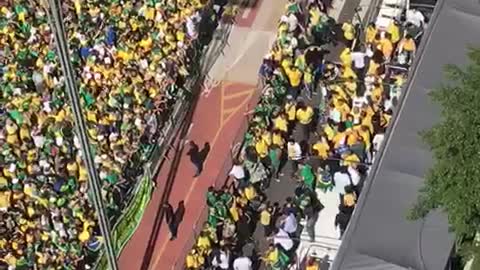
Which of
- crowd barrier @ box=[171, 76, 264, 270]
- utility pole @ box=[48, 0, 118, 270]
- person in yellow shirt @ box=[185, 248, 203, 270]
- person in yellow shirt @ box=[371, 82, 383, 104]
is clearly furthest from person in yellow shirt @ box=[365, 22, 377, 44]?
utility pole @ box=[48, 0, 118, 270]

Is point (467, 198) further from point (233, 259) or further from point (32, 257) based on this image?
point (32, 257)

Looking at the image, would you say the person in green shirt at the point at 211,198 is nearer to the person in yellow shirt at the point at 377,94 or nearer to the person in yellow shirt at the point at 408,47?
the person in yellow shirt at the point at 377,94

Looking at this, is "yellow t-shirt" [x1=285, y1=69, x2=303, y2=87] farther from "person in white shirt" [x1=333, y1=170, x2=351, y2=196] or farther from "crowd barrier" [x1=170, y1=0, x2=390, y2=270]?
"person in white shirt" [x1=333, y1=170, x2=351, y2=196]

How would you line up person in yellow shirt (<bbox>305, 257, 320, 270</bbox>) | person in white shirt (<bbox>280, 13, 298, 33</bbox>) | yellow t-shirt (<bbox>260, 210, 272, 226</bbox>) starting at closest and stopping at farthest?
1. person in yellow shirt (<bbox>305, 257, 320, 270</bbox>)
2. yellow t-shirt (<bbox>260, 210, 272, 226</bbox>)
3. person in white shirt (<bbox>280, 13, 298, 33</bbox>)

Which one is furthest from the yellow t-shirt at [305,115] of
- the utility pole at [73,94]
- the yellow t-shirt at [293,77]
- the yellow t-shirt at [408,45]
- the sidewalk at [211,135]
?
the utility pole at [73,94]

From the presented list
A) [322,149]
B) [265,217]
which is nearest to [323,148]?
[322,149]
